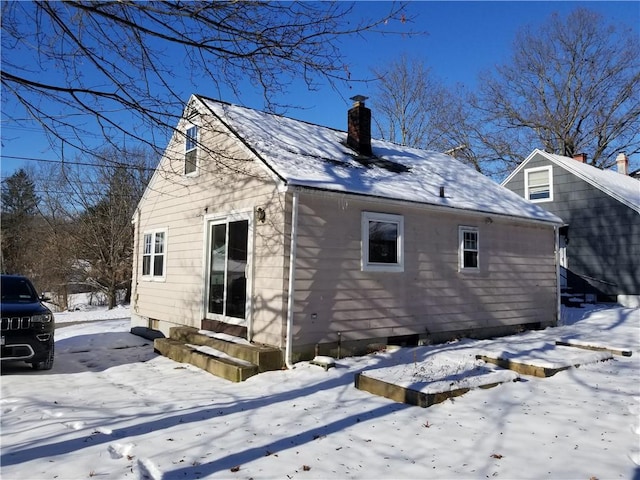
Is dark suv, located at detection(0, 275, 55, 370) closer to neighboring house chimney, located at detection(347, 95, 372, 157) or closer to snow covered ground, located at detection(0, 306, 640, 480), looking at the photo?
snow covered ground, located at detection(0, 306, 640, 480)

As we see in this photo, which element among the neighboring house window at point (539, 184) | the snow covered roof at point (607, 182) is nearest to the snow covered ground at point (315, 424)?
the snow covered roof at point (607, 182)

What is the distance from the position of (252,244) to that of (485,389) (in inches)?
171

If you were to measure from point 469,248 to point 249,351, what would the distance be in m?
5.51

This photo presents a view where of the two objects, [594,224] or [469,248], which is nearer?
[469,248]

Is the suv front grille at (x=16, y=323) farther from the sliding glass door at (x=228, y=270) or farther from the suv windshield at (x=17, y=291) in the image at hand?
the sliding glass door at (x=228, y=270)

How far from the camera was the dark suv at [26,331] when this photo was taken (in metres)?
6.74

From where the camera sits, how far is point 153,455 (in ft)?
12.6

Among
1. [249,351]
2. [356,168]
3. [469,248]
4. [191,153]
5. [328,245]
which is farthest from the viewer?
[191,153]

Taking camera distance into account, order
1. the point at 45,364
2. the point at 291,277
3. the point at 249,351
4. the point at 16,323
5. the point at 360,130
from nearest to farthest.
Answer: the point at 16,323
the point at 249,351
the point at 291,277
the point at 45,364
the point at 360,130

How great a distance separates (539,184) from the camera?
18891mm

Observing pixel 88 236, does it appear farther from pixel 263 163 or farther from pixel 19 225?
pixel 263 163

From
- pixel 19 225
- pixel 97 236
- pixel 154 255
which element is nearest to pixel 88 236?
pixel 97 236

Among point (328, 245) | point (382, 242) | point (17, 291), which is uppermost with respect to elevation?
point (382, 242)

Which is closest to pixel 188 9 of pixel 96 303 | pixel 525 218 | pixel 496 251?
pixel 496 251
